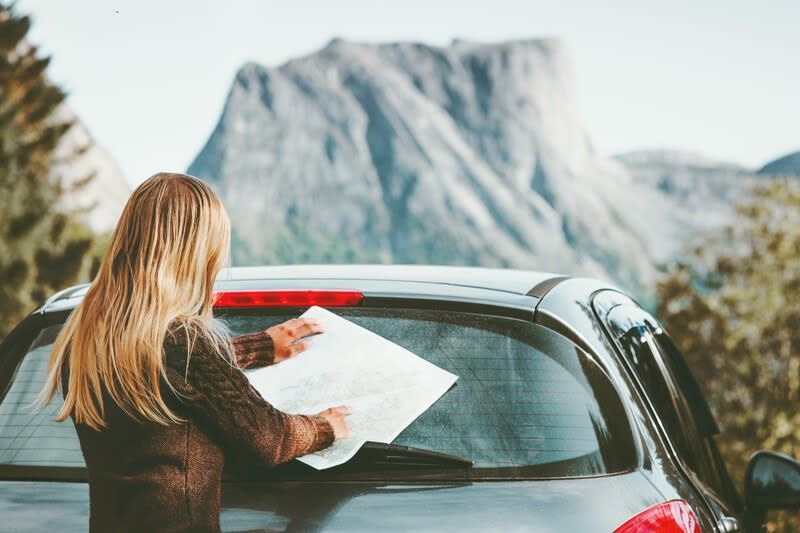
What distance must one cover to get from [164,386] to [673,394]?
5.46ft

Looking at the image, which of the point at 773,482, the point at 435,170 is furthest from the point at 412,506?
the point at 435,170

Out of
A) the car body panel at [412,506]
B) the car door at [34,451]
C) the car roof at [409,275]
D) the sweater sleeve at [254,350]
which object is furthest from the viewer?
the car roof at [409,275]

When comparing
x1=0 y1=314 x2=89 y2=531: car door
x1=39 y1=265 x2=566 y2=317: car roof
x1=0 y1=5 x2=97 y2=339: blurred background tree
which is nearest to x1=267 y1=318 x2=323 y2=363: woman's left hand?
x1=39 y1=265 x2=566 y2=317: car roof

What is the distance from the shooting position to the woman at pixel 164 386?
2072 millimetres

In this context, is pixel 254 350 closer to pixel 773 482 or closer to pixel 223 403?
pixel 223 403

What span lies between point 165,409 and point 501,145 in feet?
586

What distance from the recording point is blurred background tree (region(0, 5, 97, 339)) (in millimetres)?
61250

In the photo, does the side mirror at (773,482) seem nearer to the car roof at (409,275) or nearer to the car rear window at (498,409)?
the car roof at (409,275)

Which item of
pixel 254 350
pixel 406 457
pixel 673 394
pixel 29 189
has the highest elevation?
pixel 254 350

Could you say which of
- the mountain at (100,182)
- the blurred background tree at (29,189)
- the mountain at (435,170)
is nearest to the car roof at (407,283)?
the blurred background tree at (29,189)

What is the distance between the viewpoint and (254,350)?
246 centimetres

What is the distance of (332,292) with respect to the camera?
Answer: 2.53 m

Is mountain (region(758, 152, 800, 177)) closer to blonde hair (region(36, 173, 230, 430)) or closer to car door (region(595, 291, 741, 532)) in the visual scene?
car door (region(595, 291, 741, 532))

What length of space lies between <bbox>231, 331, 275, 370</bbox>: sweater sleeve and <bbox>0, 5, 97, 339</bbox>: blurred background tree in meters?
60.7
